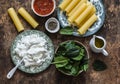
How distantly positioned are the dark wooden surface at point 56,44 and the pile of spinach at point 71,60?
0.07m

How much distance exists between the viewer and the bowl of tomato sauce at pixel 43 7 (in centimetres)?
213

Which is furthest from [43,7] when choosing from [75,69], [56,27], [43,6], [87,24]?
[75,69]

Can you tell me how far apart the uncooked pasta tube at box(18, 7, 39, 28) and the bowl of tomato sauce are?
0.11ft

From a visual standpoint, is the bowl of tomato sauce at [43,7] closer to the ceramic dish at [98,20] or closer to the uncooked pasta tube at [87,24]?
the ceramic dish at [98,20]

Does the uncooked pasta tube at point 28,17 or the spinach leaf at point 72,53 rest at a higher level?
the uncooked pasta tube at point 28,17

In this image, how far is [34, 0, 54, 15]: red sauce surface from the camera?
2.13 meters

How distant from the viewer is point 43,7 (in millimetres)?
2139

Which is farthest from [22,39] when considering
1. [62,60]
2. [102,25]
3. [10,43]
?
[102,25]

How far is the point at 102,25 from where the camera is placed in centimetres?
212

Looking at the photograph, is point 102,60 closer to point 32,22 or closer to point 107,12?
point 107,12

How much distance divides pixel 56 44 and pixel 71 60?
0.13 meters

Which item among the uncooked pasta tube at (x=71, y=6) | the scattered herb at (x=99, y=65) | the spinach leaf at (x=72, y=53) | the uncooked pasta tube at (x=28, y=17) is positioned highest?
the uncooked pasta tube at (x=71, y=6)

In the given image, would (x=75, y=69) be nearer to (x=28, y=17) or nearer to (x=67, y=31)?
(x=67, y=31)

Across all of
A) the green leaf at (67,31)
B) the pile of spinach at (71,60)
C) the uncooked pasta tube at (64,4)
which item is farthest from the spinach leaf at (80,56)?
the uncooked pasta tube at (64,4)
